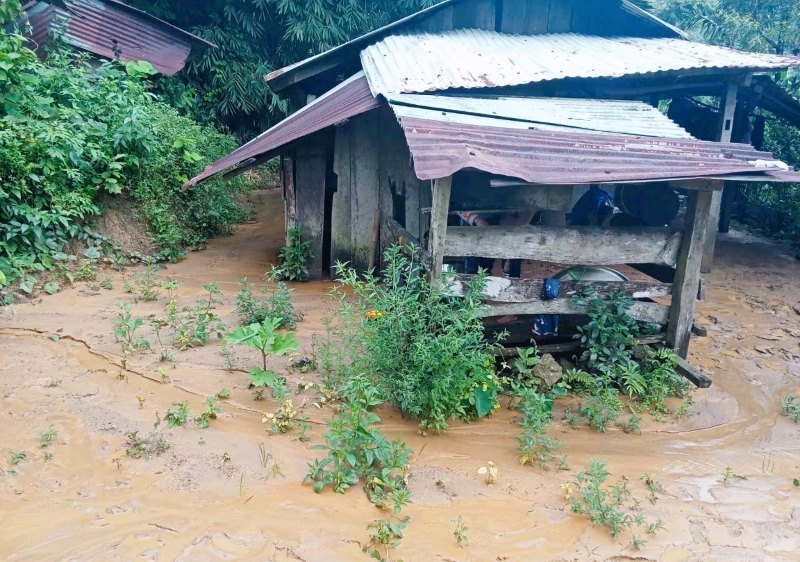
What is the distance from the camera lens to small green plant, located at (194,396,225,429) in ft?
12.9

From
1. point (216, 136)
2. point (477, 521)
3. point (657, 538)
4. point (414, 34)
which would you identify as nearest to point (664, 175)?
point (657, 538)

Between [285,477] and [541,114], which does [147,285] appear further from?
[541,114]

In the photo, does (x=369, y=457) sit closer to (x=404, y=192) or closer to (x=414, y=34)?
(x=404, y=192)

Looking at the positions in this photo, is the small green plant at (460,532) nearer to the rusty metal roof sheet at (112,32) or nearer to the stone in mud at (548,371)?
the stone in mud at (548,371)

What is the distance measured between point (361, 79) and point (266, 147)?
157 cm

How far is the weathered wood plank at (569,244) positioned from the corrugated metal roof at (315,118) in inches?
89.9

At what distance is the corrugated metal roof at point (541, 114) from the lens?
5227mm

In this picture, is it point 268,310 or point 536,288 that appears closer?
point 536,288

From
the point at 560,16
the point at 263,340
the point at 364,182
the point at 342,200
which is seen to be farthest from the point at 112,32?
the point at 263,340

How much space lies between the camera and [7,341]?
4934 millimetres

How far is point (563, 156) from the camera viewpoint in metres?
4.35

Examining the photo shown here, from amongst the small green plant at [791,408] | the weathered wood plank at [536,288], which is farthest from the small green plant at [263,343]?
the small green plant at [791,408]

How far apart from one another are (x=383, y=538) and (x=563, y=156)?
288 centimetres

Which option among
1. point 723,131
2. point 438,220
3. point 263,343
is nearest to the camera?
point 438,220
